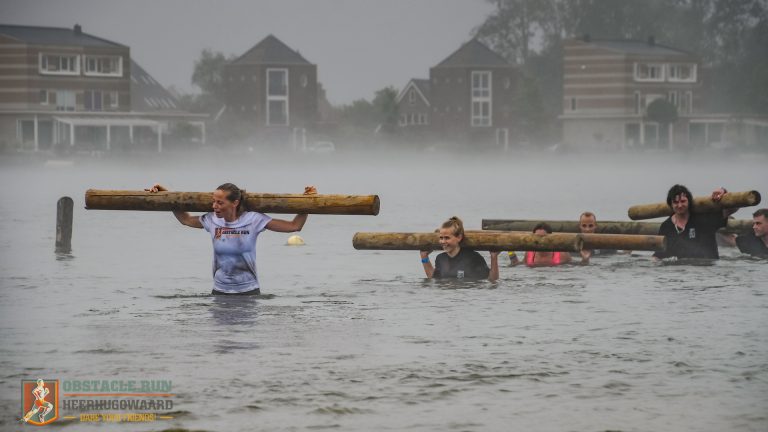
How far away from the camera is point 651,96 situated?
135 metres

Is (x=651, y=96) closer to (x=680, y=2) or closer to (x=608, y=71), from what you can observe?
(x=608, y=71)

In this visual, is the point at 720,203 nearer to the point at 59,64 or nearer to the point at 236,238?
the point at 236,238

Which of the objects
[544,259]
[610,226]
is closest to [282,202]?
[544,259]

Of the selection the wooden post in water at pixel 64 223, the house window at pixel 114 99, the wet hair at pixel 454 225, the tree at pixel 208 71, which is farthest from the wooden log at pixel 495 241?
the tree at pixel 208 71

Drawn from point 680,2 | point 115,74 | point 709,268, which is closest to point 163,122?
point 115,74

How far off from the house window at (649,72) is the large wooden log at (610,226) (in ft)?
361

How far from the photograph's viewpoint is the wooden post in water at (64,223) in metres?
28.3

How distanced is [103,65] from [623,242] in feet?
339

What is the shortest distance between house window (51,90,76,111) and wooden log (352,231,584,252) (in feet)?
326

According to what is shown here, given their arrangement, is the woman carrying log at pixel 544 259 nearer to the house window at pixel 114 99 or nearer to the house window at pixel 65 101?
the house window at pixel 65 101

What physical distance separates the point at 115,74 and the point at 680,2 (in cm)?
7193

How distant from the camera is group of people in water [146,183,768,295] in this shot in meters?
17.8

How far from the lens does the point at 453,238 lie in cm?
2039

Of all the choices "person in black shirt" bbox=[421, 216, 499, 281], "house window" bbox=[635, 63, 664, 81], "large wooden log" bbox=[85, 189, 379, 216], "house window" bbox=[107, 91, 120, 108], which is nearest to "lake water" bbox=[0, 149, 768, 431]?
"person in black shirt" bbox=[421, 216, 499, 281]
